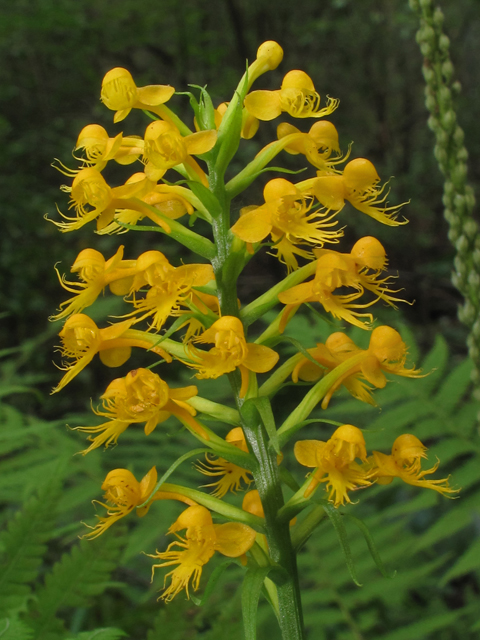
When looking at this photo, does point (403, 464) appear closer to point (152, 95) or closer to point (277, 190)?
point (277, 190)

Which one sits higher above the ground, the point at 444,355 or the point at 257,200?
the point at 444,355

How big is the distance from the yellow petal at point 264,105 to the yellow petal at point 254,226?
28 centimetres

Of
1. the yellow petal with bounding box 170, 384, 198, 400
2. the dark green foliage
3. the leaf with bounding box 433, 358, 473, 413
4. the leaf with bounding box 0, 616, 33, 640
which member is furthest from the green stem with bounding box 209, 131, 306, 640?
the leaf with bounding box 433, 358, 473, 413

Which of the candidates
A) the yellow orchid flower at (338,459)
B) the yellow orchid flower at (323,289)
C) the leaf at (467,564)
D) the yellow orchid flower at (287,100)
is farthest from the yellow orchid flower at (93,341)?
the leaf at (467,564)

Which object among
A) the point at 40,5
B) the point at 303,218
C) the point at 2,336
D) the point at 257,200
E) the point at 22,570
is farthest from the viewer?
the point at 257,200

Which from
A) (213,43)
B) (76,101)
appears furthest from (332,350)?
(213,43)

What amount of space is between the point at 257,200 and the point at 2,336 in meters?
4.07

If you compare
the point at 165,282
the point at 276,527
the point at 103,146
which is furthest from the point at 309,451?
the point at 103,146

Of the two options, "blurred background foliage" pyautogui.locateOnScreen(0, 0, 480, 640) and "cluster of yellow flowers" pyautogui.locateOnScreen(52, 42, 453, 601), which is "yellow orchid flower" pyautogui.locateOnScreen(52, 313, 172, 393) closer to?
"cluster of yellow flowers" pyautogui.locateOnScreen(52, 42, 453, 601)

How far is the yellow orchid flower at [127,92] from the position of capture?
1575 millimetres

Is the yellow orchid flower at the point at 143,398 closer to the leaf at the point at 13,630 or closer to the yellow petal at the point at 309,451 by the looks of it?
the yellow petal at the point at 309,451

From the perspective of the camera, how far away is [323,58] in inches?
453

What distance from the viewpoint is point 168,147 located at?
4.90 feet

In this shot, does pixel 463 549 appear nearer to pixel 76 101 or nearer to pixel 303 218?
pixel 303 218
